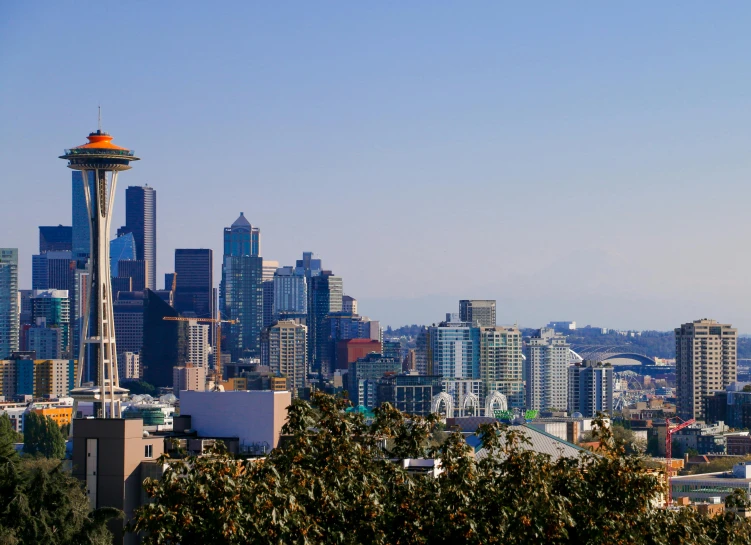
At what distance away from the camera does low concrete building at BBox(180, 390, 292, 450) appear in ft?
177

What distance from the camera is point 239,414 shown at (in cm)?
5444

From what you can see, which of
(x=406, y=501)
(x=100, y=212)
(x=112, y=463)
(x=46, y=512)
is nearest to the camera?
(x=406, y=501)

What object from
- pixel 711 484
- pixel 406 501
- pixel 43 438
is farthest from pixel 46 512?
pixel 43 438

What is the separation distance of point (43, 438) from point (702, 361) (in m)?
98.3

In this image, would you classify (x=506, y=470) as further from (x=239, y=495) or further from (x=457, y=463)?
(x=239, y=495)

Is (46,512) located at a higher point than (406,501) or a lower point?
lower

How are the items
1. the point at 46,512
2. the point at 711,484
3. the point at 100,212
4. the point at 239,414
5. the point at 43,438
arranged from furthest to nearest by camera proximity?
the point at 43,438, the point at 100,212, the point at 711,484, the point at 239,414, the point at 46,512

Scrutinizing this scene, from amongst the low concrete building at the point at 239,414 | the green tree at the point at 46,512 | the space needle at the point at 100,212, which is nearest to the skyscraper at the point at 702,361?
the space needle at the point at 100,212

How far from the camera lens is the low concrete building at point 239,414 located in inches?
2120

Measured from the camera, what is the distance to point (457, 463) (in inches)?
968

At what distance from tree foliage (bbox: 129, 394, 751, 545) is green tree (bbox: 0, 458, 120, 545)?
12.7 meters

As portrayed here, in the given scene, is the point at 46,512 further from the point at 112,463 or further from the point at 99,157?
the point at 99,157

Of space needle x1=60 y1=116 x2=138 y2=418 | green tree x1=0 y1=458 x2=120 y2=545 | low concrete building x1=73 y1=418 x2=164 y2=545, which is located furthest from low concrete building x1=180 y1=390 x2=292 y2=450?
space needle x1=60 y1=116 x2=138 y2=418

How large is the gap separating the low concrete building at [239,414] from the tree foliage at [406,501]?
28.2 m
